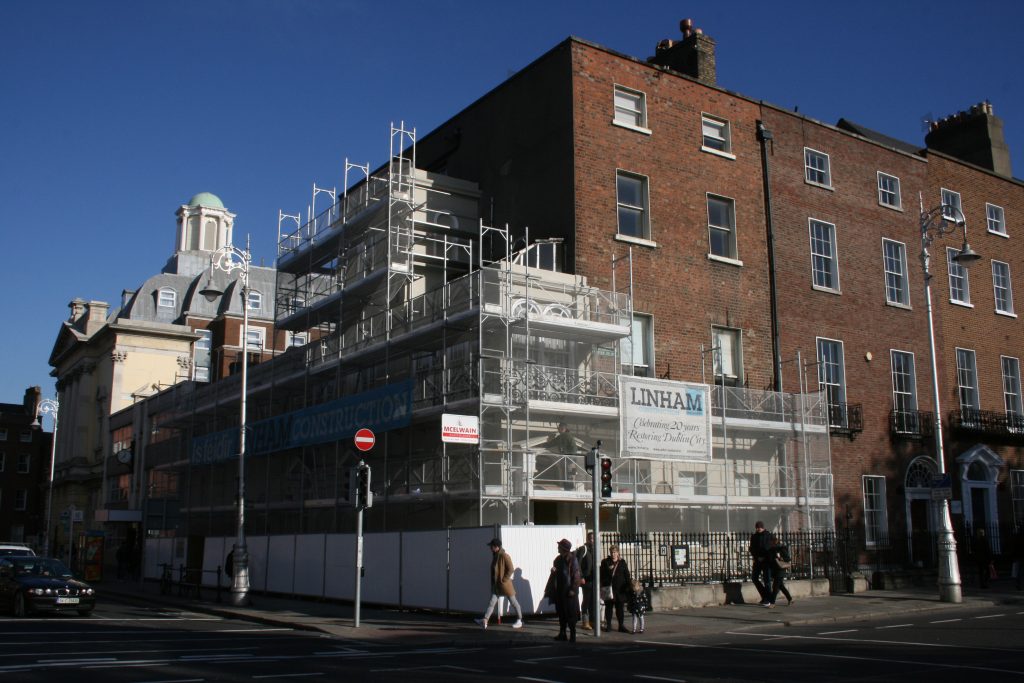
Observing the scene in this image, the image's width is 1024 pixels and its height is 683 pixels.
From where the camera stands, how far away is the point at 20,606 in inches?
840

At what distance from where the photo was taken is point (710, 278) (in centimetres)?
2897

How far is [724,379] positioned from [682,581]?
26.9ft

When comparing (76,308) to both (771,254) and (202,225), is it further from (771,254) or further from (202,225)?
(771,254)

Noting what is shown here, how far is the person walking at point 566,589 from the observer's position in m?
16.3

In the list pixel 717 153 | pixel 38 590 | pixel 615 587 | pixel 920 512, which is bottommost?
pixel 38 590

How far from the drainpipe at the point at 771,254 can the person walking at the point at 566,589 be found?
14014mm

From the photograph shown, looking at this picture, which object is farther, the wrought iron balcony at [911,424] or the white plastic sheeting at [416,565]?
the wrought iron balcony at [911,424]

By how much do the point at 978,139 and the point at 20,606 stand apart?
120 ft

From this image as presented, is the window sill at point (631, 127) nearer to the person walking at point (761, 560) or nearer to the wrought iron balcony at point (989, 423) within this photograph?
the person walking at point (761, 560)

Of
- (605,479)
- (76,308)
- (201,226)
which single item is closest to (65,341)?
(76,308)

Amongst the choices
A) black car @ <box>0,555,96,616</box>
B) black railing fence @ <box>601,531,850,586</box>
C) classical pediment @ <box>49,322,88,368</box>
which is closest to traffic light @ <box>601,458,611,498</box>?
black railing fence @ <box>601,531,850,586</box>

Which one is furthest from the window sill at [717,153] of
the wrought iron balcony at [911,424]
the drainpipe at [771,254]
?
the wrought iron balcony at [911,424]

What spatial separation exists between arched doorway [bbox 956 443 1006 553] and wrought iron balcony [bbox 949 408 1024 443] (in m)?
0.63

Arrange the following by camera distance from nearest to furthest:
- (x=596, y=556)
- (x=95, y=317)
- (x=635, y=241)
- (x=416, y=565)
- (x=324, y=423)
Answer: (x=596, y=556) → (x=416, y=565) → (x=635, y=241) → (x=324, y=423) → (x=95, y=317)
